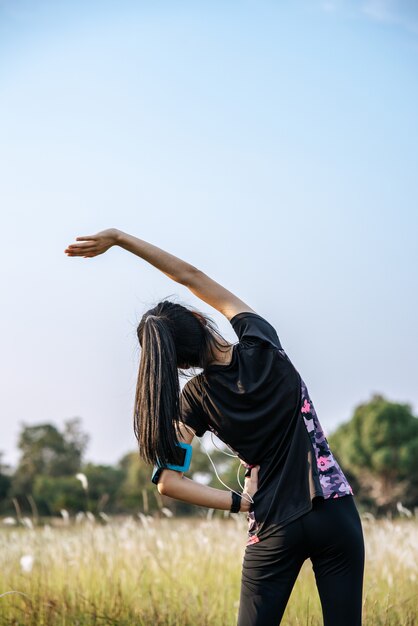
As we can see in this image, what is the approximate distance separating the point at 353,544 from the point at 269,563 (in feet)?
0.90

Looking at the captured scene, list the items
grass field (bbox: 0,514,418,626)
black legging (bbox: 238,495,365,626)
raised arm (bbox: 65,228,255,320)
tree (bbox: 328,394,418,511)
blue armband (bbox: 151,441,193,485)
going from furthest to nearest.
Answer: tree (bbox: 328,394,418,511), grass field (bbox: 0,514,418,626), raised arm (bbox: 65,228,255,320), blue armband (bbox: 151,441,193,485), black legging (bbox: 238,495,365,626)

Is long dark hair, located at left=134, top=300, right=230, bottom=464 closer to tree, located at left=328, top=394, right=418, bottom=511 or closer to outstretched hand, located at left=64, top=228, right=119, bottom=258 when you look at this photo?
outstretched hand, located at left=64, top=228, right=119, bottom=258

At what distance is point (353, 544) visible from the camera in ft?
A: 8.03

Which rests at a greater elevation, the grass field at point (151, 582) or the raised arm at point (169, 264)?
the raised arm at point (169, 264)

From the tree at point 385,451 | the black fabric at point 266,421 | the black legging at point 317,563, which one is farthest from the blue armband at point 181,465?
the tree at point 385,451

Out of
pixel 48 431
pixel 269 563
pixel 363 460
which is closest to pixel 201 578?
pixel 269 563

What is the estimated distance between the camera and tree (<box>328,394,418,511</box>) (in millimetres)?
24734

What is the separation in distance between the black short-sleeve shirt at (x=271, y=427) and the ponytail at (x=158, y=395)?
0.13m

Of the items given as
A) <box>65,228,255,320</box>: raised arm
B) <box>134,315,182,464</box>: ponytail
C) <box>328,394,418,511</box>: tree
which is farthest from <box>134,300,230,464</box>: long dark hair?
<box>328,394,418,511</box>: tree

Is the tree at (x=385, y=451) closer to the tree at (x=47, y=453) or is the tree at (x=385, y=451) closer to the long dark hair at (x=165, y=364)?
the tree at (x=47, y=453)

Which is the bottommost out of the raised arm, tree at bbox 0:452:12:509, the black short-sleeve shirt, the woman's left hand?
tree at bbox 0:452:12:509

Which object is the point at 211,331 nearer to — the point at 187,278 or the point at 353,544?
the point at 187,278

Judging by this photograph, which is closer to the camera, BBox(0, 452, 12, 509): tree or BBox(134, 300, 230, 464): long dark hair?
BBox(134, 300, 230, 464): long dark hair

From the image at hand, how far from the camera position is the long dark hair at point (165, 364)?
245 cm
